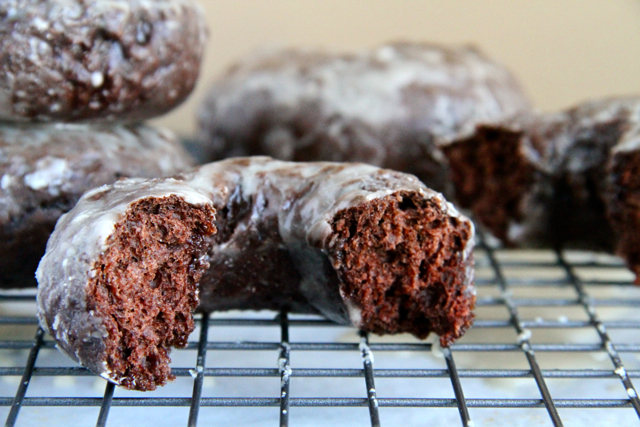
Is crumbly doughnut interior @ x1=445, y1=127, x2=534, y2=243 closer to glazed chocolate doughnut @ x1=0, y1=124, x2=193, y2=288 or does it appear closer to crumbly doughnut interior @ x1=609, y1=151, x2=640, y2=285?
crumbly doughnut interior @ x1=609, y1=151, x2=640, y2=285

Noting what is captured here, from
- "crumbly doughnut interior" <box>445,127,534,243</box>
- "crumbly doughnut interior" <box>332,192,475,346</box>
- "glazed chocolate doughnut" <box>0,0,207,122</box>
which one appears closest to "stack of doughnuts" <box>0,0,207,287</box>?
"glazed chocolate doughnut" <box>0,0,207,122</box>

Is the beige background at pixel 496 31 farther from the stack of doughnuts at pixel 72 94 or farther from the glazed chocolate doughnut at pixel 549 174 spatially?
the stack of doughnuts at pixel 72 94

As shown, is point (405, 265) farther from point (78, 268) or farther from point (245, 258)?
point (78, 268)

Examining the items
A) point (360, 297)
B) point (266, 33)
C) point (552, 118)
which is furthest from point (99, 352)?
point (266, 33)

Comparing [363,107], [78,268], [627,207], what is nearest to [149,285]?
[78,268]

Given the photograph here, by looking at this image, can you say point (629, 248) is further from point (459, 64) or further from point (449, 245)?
point (459, 64)

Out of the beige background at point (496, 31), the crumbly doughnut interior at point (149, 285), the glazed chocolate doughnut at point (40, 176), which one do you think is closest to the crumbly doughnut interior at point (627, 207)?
the crumbly doughnut interior at point (149, 285)
